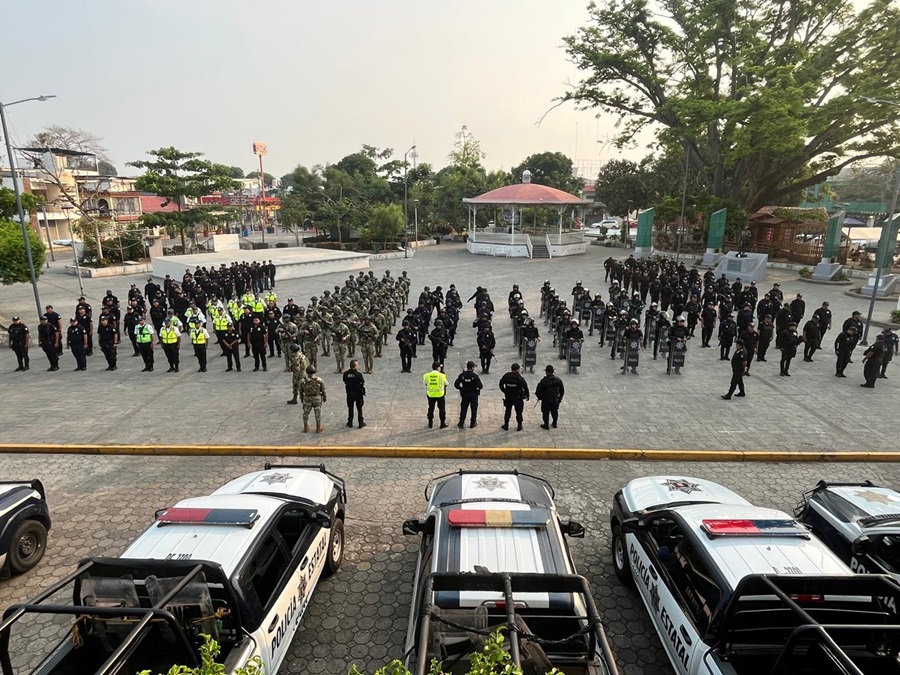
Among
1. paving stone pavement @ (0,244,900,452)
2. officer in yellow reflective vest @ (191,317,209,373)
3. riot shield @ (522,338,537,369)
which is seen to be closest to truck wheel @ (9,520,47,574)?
paving stone pavement @ (0,244,900,452)

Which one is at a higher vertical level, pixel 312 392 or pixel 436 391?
pixel 312 392

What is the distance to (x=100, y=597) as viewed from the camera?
3.91 metres

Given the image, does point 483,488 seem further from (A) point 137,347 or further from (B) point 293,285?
(B) point 293,285

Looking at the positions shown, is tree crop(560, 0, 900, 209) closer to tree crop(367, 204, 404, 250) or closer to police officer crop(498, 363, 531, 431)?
tree crop(367, 204, 404, 250)

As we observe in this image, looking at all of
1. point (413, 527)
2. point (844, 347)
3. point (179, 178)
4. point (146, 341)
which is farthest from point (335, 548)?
point (179, 178)

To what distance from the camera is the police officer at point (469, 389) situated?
31.6ft

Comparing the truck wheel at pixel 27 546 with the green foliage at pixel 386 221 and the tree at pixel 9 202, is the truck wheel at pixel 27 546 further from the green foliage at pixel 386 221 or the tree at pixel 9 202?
the green foliage at pixel 386 221

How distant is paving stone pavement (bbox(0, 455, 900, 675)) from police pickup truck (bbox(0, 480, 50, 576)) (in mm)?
173

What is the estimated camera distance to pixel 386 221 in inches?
1672

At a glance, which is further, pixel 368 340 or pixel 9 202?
pixel 9 202

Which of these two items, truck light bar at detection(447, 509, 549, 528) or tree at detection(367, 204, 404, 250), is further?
tree at detection(367, 204, 404, 250)

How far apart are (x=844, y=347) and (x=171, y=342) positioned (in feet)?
52.5

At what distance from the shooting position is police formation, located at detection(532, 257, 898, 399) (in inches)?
488

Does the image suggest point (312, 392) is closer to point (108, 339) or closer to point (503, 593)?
point (503, 593)
